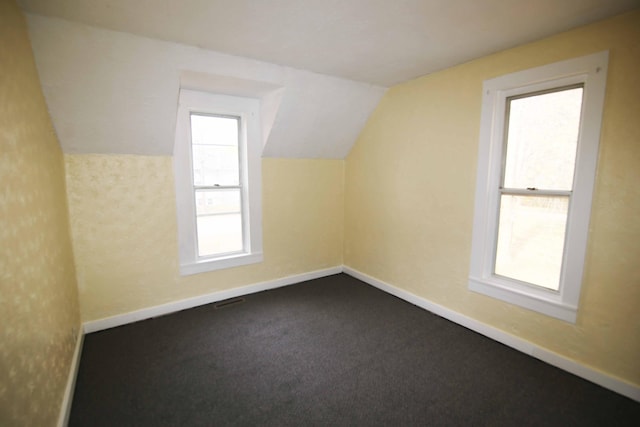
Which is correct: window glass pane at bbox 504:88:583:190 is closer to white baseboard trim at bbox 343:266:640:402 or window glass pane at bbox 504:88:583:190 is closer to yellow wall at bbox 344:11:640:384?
yellow wall at bbox 344:11:640:384

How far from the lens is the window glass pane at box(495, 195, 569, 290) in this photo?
7.14 ft

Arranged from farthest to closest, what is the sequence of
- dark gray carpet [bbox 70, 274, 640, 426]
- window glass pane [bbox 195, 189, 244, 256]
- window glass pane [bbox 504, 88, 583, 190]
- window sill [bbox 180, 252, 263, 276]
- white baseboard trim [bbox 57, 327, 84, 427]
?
window glass pane [bbox 195, 189, 244, 256]
window sill [bbox 180, 252, 263, 276]
window glass pane [bbox 504, 88, 583, 190]
dark gray carpet [bbox 70, 274, 640, 426]
white baseboard trim [bbox 57, 327, 84, 427]

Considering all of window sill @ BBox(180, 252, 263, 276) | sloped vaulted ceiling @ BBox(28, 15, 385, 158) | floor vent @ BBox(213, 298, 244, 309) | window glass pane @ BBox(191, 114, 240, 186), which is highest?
sloped vaulted ceiling @ BBox(28, 15, 385, 158)

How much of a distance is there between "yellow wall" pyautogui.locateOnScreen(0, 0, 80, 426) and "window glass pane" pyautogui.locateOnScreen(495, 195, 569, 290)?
2975 mm

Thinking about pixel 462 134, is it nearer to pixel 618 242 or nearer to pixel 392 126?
pixel 392 126

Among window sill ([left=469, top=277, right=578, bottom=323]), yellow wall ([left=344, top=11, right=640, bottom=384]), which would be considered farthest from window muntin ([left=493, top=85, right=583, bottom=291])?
yellow wall ([left=344, top=11, right=640, bottom=384])

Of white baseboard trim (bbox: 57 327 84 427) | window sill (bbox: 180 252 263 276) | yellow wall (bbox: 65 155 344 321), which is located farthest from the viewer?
window sill (bbox: 180 252 263 276)

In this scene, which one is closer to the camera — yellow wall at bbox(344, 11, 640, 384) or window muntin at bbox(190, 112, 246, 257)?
yellow wall at bbox(344, 11, 640, 384)

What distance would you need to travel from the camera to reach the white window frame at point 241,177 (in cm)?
281

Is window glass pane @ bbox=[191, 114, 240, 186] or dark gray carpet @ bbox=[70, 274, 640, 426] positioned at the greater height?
window glass pane @ bbox=[191, 114, 240, 186]

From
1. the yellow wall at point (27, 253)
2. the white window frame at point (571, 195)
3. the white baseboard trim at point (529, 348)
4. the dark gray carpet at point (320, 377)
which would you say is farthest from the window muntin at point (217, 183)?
the white window frame at point (571, 195)

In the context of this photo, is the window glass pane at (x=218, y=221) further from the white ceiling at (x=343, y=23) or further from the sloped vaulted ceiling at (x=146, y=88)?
the white ceiling at (x=343, y=23)

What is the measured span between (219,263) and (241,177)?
3.08 feet

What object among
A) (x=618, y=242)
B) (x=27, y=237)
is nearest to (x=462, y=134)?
(x=618, y=242)
